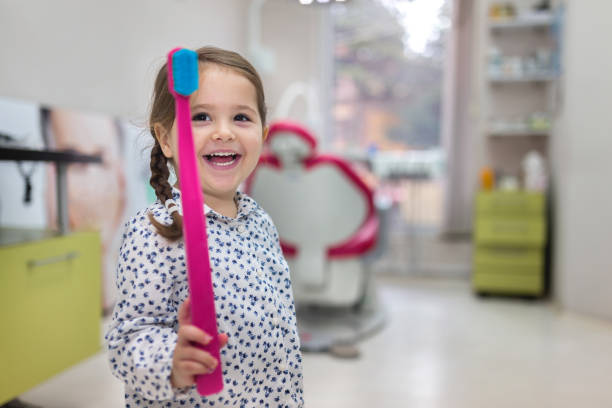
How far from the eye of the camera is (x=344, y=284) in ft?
8.65

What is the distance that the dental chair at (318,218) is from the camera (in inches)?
99.6

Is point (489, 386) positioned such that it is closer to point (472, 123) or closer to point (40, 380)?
point (40, 380)

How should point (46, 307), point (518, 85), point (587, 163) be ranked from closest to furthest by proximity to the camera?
point (46, 307) < point (587, 163) < point (518, 85)

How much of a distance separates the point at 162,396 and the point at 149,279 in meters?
0.16

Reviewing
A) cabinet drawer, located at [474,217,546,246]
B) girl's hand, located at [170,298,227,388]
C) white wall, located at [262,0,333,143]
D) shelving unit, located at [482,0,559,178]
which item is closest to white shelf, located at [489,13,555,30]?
shelving unit, located at [482,0,559,178]

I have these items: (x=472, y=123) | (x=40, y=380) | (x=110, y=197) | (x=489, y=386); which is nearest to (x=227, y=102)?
(x=40, y=380)

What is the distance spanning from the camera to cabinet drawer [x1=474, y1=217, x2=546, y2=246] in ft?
11.6

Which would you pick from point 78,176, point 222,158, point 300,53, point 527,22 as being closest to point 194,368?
point 222,158

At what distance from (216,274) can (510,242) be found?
322 cm

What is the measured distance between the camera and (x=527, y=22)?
3730 millimetres

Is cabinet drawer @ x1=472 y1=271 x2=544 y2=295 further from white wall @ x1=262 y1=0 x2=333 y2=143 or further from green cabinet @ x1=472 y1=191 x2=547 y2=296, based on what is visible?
white wall @ x1=262 y1=0 x2=333 y2=143

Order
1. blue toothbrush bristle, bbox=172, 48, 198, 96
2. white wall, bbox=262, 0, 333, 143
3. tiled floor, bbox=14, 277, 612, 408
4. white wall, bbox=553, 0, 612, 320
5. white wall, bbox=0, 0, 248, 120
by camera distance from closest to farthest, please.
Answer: blue toothbrush bristle, bbox=172, 48, 198, 96 < tiled floor, bbox=14, 277, 612, 408 < white wall, bbox=0, 0, 248, 120 < white wall, bbox=553, 0, 612, 320 < white wall, bbox=262, 0, 333, 143

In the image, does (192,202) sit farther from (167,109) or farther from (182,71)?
(167,109)

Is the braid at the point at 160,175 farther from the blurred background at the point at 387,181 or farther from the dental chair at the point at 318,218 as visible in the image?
the dental chair at the point at 318,218
